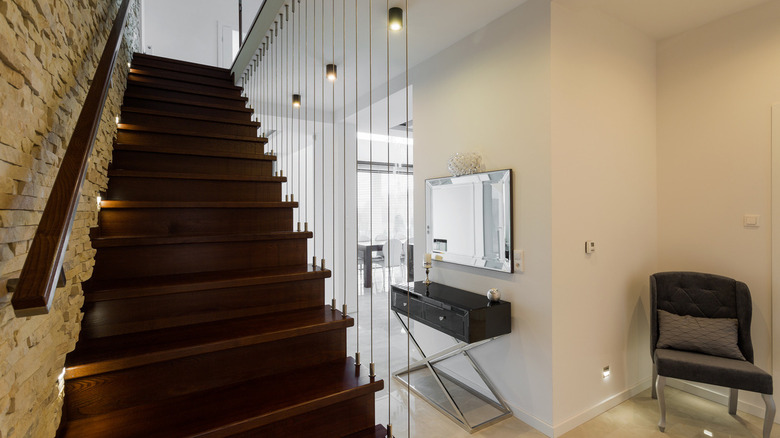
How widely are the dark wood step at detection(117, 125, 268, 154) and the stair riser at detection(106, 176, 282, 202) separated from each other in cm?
32

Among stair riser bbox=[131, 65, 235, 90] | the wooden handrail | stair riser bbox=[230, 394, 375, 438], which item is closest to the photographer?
the wooden handrail

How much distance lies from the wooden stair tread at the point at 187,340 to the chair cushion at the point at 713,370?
2.21m

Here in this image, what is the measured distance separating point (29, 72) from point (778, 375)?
13.4ft

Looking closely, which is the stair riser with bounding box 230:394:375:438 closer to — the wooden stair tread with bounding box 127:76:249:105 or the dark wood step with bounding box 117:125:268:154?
the dark wood step with bounding box 117:125:268:154

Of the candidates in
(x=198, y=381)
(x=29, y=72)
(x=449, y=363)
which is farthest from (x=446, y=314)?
(x=29, y=72)

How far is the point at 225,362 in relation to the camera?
146 centimetres

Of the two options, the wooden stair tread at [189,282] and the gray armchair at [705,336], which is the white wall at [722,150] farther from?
the wooden stair tread at [189,282]

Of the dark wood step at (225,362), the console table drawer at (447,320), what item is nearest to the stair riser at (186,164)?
the dark wood step at (225,362)

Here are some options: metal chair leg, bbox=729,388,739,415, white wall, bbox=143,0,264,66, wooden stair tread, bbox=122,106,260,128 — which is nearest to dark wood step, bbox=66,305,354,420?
wooden stair tread, bbox=122,106,260,128

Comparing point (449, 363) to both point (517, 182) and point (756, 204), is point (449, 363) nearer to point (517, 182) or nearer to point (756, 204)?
point (517, 182)

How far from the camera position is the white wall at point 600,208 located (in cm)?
247

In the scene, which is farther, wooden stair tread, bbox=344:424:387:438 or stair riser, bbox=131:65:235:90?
stair riser, bbox=131:65:235:90

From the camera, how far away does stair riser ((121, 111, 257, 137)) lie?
2.63 metres

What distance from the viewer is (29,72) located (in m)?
0.98
